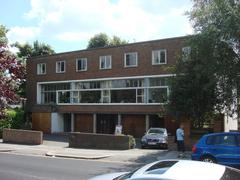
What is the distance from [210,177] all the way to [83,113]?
46.5 metres

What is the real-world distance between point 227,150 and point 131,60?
29455mm

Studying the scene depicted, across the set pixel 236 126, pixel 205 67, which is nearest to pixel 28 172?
pixel 205 67

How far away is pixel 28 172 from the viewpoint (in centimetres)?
1742

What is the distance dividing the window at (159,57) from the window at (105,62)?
5632 millimetres

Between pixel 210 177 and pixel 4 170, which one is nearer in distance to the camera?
pixel 210 177

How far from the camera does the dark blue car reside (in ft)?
57.4

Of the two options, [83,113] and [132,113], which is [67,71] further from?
[132,113]

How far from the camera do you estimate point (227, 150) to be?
57.7 ft

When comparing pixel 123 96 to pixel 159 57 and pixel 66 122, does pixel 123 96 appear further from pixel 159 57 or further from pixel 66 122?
pixel 66 122

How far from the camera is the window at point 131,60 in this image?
46.2 meters

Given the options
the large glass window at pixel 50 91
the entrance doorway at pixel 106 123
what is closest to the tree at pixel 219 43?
the entrance doorway at pixel 106 123

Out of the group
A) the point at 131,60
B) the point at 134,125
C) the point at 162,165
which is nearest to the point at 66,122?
the point at 134,125

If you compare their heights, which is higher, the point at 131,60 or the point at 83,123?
the point at 131,60

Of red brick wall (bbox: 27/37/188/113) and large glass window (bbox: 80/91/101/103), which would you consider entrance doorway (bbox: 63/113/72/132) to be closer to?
large glass window (bbox: 80/91/101/103)
